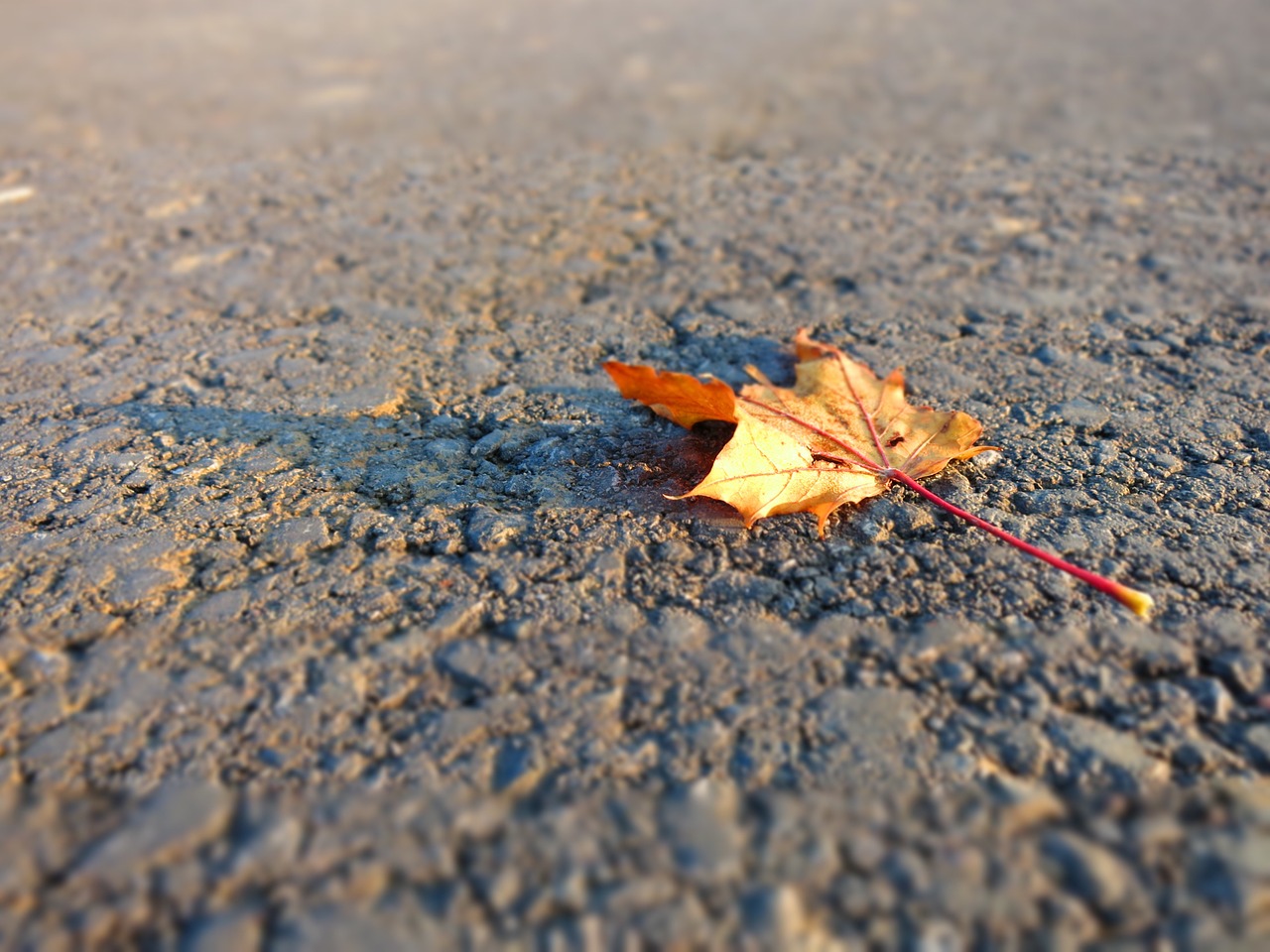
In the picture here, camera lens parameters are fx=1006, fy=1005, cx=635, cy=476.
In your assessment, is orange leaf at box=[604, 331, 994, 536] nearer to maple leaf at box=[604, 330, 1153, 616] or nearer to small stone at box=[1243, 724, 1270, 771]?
maple leaf at box=[604, 330, 1153, 616]

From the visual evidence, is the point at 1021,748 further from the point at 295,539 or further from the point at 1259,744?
the point at 295,539

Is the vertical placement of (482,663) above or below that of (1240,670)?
below

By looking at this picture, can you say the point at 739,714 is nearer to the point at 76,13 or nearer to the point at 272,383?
the point at 272,383

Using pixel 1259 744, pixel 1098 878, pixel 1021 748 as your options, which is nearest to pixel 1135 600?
pixel 1259 744

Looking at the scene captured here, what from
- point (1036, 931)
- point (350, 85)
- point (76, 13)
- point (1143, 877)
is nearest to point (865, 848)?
point (1036, 931)

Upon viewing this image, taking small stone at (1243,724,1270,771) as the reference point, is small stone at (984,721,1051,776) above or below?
below

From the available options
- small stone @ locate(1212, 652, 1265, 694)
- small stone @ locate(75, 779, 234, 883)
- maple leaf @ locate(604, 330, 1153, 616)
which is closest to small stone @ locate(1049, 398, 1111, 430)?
maple leaf @ locate(604, 330, 1153, 616)
